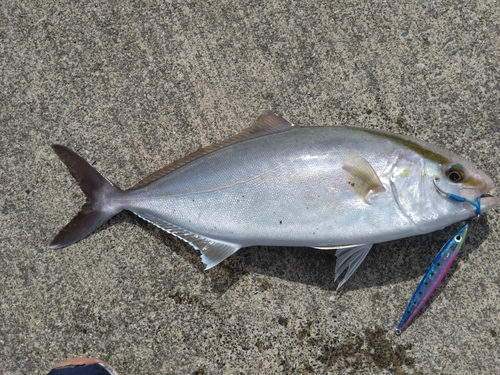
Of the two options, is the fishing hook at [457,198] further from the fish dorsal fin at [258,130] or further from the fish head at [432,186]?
the fish dorsal fin at [258,130]

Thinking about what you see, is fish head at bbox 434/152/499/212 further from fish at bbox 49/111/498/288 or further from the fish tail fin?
the fish tail fin

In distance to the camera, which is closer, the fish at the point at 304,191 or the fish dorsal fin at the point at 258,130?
the fish at the point at 304,191

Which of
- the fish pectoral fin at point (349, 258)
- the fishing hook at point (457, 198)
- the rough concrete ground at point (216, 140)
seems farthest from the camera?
the rough concrete ground at point (216, 140)

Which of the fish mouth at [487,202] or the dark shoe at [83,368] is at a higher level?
the fish mouth at [487,202]

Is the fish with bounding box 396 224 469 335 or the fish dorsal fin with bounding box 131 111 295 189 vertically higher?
the fish dorsal fin with bounding box 131 111 295 189

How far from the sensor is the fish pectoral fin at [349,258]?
2.14 meters

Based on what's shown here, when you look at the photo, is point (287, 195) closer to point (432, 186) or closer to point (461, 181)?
point (432, 186)

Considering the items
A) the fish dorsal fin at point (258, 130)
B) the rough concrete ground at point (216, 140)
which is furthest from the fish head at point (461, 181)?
the fish dorsal fin at point (258, 130)

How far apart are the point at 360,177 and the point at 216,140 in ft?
2.71

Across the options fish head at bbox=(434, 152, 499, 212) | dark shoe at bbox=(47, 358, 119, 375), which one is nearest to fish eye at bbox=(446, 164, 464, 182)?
fish head at bbox=(434, 152, 499, 212)

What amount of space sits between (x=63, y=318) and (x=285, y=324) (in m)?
1.17

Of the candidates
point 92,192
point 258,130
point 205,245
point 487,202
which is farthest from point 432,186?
point 92,192

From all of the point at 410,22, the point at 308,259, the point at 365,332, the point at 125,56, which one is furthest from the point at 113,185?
the point at 410,22

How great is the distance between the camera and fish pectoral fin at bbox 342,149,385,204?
6.48 feet
